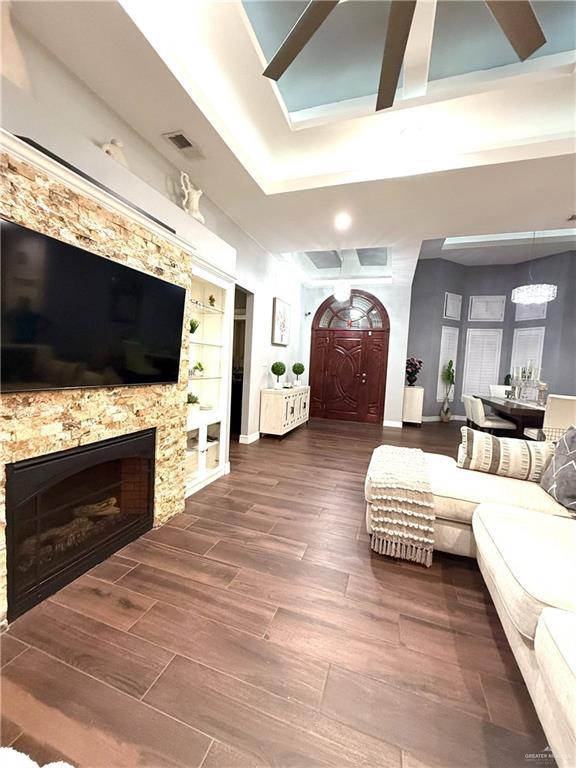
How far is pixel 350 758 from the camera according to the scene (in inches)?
39.8

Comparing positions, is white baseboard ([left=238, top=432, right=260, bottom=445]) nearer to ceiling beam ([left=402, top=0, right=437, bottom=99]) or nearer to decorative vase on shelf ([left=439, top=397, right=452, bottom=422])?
ceiling beam ([left=402, top=0, right=437, bottom=99])

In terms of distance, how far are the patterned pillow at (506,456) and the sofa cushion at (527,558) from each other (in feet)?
1.73

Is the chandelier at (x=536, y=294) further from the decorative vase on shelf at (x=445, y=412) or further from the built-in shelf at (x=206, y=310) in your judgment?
the built-in shelf at (x=206, y=310)

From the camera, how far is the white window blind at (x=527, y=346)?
6559mm

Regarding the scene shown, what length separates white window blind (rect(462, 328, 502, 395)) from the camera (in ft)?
24.0

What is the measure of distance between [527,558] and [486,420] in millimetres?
4001

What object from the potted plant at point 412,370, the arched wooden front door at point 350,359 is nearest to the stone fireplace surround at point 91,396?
the arched wooden front door at point 350,359

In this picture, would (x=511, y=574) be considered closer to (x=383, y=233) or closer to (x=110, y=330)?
(x=110, y=330)

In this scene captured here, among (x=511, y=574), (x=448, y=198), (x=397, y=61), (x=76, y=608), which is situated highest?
(x=448, y=198)

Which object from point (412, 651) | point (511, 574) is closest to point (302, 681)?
point (412, 651)

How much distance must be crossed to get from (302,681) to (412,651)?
534 millimetres

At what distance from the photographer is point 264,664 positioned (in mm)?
1311

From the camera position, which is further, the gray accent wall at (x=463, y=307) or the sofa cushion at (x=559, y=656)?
the gray accent wall at (x=463, y=307)

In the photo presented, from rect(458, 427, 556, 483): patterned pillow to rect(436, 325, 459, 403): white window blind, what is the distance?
17.5ft
